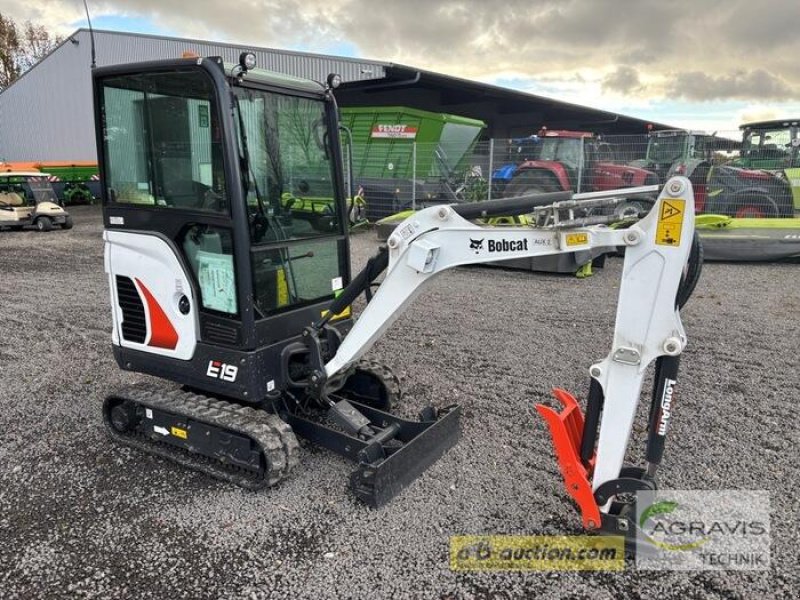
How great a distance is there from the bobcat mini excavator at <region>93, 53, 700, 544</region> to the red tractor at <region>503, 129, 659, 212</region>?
397 inches

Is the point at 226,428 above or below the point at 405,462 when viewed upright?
above

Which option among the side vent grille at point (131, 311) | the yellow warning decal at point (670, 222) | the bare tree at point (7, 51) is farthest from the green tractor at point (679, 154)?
the bare tree at point (7, 51)

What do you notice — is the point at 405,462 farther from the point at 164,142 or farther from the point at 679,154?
the point at 679,154

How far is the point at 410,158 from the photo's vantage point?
49.9ft

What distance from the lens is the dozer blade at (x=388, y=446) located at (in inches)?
128

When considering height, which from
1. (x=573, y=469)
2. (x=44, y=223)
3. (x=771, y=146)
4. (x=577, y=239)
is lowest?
(x=573, y=469)

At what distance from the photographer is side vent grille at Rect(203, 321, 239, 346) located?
3.48 metres

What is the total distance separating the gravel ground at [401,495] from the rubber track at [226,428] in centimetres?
8

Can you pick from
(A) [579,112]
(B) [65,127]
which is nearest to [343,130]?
(B) [65,127]

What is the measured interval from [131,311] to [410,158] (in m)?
12.1

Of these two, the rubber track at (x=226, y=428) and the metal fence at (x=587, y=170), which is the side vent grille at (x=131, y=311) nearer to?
the rubber track at (x=226, y=428)

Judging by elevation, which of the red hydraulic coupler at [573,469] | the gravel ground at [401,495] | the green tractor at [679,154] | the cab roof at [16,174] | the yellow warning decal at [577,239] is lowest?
the gravel ground at [401,495]

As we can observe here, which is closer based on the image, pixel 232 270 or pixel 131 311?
pixel 232 270

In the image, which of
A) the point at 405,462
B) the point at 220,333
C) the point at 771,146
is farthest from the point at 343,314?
the point at 771,146
